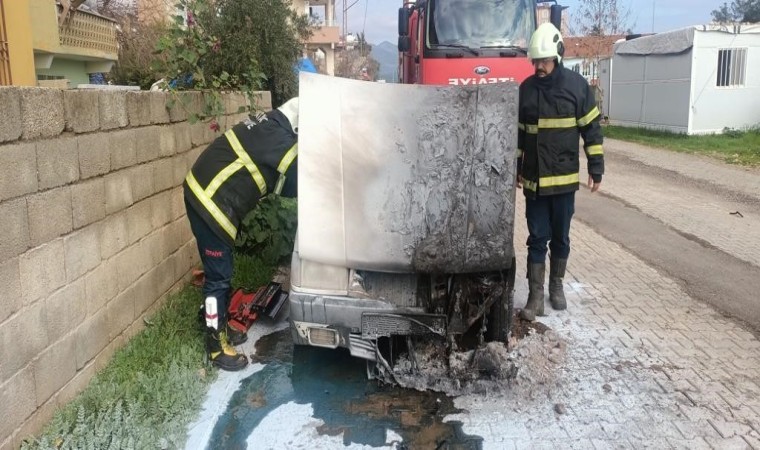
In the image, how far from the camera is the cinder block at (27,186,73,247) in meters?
3.28

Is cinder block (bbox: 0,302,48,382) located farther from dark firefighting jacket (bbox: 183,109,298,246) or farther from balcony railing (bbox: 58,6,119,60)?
balcony railing (bbox: 58,6,119,60)

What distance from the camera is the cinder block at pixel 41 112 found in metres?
3.21

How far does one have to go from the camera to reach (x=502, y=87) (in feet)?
12.3

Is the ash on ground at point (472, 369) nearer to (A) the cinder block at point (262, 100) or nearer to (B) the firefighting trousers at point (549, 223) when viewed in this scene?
(B) the firefighting trousers at point (549, 223)

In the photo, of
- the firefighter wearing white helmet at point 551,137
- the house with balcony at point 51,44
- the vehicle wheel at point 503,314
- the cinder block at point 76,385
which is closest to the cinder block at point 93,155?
the cinder block at point 76,385

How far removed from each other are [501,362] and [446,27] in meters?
6.84

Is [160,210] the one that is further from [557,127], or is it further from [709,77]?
[709,77]

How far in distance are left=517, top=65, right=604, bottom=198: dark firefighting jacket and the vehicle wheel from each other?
119cm

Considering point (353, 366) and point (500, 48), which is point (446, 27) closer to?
point (500, 48)

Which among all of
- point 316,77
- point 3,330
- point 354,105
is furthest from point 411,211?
Answer: point 3,330

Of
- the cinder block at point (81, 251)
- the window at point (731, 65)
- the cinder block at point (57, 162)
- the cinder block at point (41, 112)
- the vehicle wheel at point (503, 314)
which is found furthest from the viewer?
the window at point (731, 65)

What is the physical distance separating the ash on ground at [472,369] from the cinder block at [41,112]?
2376mm

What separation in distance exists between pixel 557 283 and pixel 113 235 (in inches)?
131

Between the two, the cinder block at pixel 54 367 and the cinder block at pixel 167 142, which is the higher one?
the cinder block at pixel 167 142
